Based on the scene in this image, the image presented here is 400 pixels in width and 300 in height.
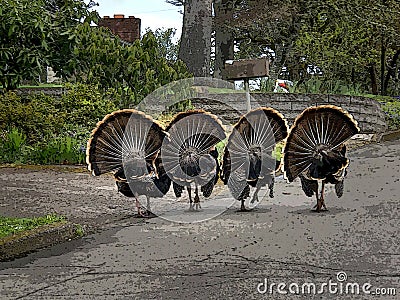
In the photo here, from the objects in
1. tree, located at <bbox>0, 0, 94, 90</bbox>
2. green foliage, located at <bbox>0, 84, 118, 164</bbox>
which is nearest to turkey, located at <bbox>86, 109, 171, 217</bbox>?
tree, located at <bbox>0, 0, 94, 90</bbox>

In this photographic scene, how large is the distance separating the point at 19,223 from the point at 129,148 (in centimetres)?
137

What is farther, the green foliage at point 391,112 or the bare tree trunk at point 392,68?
the bare tree trunk at point 392,68

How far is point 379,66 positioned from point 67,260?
2115 cm

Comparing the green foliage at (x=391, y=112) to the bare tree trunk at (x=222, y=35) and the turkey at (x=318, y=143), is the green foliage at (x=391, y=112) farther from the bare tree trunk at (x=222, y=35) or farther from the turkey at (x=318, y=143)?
the turkey at (x=318, y=143)

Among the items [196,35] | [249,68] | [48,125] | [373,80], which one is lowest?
[48,125]

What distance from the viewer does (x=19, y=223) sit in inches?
288

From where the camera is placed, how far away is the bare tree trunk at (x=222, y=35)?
824 inches

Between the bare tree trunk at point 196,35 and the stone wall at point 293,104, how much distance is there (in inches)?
53.3

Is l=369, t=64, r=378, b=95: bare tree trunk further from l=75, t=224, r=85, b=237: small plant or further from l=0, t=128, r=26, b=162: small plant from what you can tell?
l=75, t=224, r=85, b=237: small plant

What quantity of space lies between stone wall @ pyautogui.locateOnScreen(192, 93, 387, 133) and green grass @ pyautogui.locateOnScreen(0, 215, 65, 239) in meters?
8.13

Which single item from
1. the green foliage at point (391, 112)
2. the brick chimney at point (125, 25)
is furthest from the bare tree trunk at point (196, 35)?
the green foliage at point (391, 112)

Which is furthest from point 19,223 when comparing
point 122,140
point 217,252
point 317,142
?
point 317,142

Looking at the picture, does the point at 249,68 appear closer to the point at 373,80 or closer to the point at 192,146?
the point at 192,146

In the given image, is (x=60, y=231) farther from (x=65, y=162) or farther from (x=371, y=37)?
(x=371, y=37)
